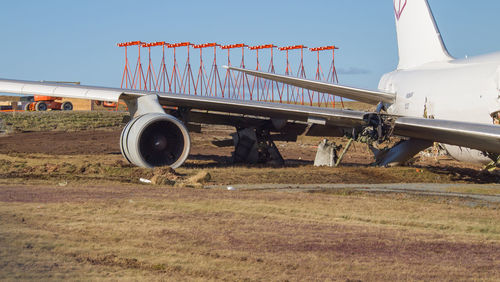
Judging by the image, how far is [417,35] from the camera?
2002 cm

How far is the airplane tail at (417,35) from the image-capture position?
19.4 meters

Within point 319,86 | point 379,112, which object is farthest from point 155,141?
point 379,112

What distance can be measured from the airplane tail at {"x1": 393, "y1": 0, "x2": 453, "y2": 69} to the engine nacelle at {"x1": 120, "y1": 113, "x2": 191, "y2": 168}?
307 inches

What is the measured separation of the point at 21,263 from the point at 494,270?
143 inches

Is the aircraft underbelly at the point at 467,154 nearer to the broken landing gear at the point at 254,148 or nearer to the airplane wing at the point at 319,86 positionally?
the airplane wing at the point at 319,86

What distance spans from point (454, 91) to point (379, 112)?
1729 mm

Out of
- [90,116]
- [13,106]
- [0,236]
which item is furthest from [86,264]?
[13,106]

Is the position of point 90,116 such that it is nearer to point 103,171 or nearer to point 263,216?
point 103,171

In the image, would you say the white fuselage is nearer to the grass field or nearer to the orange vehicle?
the grass field

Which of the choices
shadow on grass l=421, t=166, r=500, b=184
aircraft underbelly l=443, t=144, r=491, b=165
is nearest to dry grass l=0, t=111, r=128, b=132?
shadow on grass l=421, t=166, r=500, b=184

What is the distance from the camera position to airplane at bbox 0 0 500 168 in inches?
570

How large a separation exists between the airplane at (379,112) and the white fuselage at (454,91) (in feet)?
0.07

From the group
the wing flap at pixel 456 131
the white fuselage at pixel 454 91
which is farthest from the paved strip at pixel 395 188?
the white fuselage at pixel 454 91

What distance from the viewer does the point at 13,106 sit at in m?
58.2
